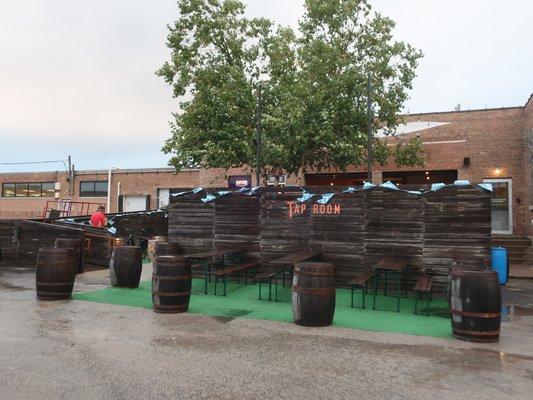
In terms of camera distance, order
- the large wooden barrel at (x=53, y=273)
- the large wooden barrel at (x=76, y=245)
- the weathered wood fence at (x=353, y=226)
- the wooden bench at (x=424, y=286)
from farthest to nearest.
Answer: the large wooden barrel at (x=76, y=245), the weathered wood fence at (x=353, y=226), the large wooden barrel at (x=53, y=273), the wooden bench at (x=424, y=286)

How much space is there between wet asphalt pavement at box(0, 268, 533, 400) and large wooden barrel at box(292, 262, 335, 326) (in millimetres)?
254

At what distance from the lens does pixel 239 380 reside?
560cm

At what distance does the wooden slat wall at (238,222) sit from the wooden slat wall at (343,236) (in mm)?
1663

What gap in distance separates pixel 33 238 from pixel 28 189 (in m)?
29.7

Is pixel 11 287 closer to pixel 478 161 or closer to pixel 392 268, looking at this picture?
pixel 392 268

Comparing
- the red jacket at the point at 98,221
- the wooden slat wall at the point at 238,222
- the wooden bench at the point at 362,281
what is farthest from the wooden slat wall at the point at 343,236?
the red jacket at the point at 98,221

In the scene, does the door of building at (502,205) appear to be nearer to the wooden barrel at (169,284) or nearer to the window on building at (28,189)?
the wooden barrel at (169,284)

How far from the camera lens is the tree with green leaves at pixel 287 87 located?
1783 centimetres

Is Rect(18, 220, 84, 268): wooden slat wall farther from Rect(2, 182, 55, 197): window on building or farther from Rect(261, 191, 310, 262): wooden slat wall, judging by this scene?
Rect(2, 182, 55, 197): window on building

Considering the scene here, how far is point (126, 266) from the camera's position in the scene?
12.0m

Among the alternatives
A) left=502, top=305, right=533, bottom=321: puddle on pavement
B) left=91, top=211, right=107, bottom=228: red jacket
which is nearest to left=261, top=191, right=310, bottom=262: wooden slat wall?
left=502, top=305, right=533, bottom=321: puddle on pavement

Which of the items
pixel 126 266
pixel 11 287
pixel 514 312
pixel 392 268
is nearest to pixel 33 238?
pixel 11 287

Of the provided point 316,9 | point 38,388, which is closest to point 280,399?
point 38,388

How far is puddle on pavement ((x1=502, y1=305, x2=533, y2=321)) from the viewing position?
31.4 ft
